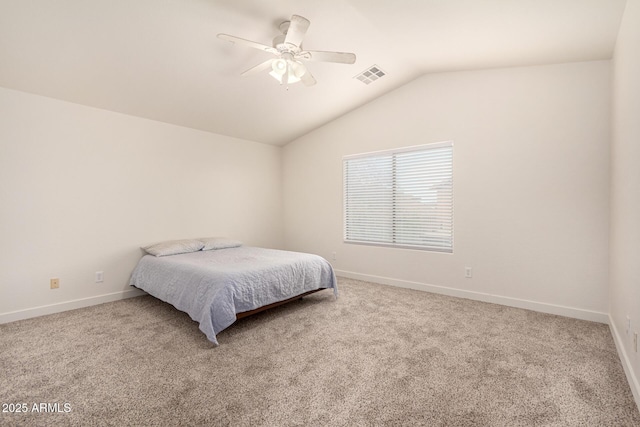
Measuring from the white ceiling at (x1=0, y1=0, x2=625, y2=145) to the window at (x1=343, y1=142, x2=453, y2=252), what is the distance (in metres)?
1.16

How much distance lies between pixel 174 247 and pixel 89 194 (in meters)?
1.10

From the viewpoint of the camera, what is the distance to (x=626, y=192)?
2.18 meters

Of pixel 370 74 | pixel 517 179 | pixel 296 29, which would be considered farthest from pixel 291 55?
pixel 517 179

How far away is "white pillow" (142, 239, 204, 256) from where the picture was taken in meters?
3.71

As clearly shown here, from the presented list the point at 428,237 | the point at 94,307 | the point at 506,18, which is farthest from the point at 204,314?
the point at 506,18

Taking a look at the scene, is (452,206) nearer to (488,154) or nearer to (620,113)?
(488,154)

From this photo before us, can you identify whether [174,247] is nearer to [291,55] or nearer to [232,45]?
[232,45]

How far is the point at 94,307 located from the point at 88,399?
204 cm

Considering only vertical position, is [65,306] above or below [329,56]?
below

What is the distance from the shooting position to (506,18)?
249 cm

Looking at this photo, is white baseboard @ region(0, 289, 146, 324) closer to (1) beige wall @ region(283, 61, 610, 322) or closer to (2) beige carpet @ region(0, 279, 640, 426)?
(2) beige carpet @ region(0, 279, 640, 426)

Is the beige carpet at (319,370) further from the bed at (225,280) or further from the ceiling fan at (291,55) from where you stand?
the ceiling fan at (291,55)

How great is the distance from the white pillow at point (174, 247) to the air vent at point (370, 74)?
3039 millimetres

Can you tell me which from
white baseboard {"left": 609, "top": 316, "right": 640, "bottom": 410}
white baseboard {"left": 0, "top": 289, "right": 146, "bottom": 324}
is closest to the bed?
white baseboard {"left": 0, "top": 289, "right": 146, "bottom": 324}
